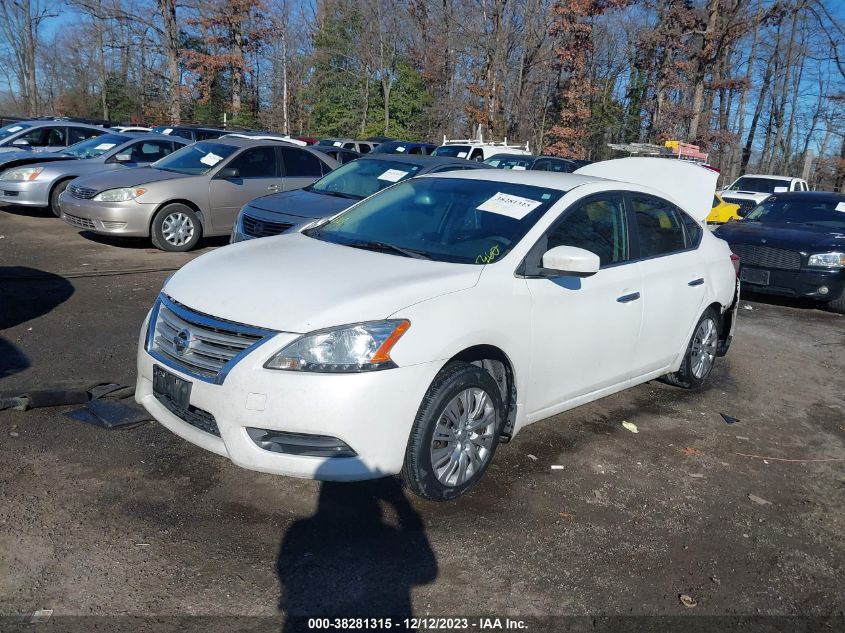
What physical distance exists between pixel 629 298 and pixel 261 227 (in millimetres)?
4863

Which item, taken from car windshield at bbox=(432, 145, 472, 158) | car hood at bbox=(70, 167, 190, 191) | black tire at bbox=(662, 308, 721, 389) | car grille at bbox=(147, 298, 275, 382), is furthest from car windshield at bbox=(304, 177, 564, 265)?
car windshield at bbox=(432, 145, 472, 158)

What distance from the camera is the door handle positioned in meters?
4.73

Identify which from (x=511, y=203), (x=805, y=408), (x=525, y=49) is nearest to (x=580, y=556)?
(x=511, y=203)

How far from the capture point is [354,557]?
3.30 meters

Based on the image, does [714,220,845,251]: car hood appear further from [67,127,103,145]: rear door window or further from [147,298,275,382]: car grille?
[67,127,103,145]: rear door window

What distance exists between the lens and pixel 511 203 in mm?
4613

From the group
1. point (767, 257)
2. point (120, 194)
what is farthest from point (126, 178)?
point (767, 257)

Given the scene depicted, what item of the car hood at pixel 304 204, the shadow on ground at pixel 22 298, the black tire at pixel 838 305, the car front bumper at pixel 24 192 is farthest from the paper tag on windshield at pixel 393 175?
the car front bumper at pixel 24 192

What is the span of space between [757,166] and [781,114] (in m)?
3.55

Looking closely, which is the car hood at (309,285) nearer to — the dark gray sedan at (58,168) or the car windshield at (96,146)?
the dark gray sedan at (58,168)

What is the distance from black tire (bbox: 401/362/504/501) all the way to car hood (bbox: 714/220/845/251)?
286 inches

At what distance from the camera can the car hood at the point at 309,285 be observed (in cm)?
349

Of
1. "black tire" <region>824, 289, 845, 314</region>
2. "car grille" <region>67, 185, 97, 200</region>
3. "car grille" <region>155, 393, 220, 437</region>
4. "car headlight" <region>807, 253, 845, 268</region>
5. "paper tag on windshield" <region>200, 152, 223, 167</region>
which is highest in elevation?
"paper tag on windshield" <region>200, 152, 223, 167</region>

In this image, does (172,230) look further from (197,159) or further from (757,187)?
(757,187)
